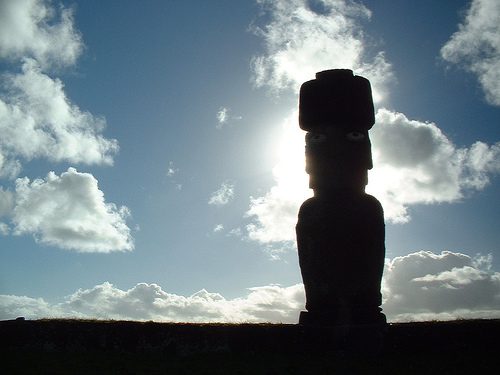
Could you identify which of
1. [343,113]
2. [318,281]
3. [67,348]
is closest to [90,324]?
[67,348]

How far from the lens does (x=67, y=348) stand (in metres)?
12.7

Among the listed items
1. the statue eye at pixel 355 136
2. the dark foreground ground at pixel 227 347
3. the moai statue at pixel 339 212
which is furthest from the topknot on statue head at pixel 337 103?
the dark foreground ground at pixel 227 347

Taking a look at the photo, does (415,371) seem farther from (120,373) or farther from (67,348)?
(67,348)

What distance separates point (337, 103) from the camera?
14.7 metres

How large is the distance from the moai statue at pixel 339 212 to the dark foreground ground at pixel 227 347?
2.76 ft

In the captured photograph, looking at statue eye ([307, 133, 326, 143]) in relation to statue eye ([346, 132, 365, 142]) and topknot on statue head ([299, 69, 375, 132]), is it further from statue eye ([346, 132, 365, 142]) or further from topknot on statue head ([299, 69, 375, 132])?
statue eye ([346, 132, 365, 142])

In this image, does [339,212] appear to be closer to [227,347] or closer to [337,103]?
[337,103]

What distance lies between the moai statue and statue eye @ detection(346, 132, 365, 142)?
0.03m

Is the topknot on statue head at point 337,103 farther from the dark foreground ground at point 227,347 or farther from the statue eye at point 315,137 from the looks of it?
the dark foreground ground at point 227,347

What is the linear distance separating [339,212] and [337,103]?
3.68m

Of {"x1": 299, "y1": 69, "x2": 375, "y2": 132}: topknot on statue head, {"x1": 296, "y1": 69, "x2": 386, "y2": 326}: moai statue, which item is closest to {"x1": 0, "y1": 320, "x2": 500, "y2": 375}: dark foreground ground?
{"x1": 296, "y1": 69, "x2": 386, "y2": 326}: moai statue

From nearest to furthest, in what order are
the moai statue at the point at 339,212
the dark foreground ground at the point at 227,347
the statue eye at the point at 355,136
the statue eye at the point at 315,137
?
→ the dark foreground ground at the point at 227,347 → the moai statue at the point at 339,212 → the statue eye at the point at 355,136 → the statue eye at the point at 315,137

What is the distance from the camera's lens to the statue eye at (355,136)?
14.6 m

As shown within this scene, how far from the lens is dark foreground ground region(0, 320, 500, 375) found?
11.4m
